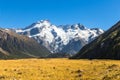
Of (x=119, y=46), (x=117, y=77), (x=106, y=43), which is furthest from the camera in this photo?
(x=106, y=43)

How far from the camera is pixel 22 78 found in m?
34.5

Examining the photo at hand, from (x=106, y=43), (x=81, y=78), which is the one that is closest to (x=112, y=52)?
(x=106, y=43)

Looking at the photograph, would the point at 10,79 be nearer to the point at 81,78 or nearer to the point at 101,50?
the point at 81,78

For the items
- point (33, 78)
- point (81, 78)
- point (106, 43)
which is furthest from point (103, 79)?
point (106, 43)

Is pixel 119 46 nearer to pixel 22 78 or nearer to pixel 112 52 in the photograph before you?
pixel 112 52

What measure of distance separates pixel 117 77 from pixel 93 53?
167 meters

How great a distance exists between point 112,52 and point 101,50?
2125cm

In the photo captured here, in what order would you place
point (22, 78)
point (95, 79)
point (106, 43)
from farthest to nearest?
point (106, 43)
point (22, 78)
point (95, 79)

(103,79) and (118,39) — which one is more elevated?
(118,39)

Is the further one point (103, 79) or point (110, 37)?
point (110, 37)

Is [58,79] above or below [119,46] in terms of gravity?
below

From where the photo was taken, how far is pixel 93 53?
7692 inches

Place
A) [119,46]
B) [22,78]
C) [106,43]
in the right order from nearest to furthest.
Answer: [22,78] < [119,46] < [106,43]

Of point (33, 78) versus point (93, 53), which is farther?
point (93, 53)
